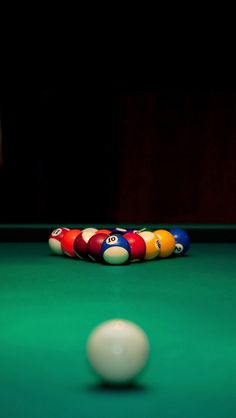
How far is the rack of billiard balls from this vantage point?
3637 millimetres

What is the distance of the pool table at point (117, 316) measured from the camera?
138cm

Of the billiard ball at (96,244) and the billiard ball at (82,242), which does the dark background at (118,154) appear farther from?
the billiard ball at (96,244)

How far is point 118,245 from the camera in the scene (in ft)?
11.9

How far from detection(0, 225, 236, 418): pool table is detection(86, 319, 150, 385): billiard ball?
3 cm

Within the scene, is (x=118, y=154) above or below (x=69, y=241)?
above

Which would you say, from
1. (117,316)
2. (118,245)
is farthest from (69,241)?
(117,316)

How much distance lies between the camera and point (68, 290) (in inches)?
114

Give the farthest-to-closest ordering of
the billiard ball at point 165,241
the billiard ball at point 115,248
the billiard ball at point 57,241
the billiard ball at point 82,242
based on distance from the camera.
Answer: the billiard ball at point 57,241 < the billiard ball at point 165,241 < the billiard ball at point 82,242 < the billiard ball at point 115,248

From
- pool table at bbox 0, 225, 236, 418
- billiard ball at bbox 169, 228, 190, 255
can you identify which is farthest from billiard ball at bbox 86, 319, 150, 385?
billiard ball at bbox 169, 228, 190, 255

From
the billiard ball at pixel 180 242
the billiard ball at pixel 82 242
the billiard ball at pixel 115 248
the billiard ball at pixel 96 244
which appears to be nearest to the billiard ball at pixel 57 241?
the billiard ball at pixel 82 242

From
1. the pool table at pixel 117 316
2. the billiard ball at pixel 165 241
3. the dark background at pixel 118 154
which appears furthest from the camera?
the dark background at pixel 118 154

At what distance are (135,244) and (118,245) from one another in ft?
0.46

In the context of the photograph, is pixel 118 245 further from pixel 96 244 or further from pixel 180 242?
pixel 180 242

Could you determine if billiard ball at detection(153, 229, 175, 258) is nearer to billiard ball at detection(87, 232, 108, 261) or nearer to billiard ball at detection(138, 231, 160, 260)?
billiard ball at detection(138, 231, 160, 260)
